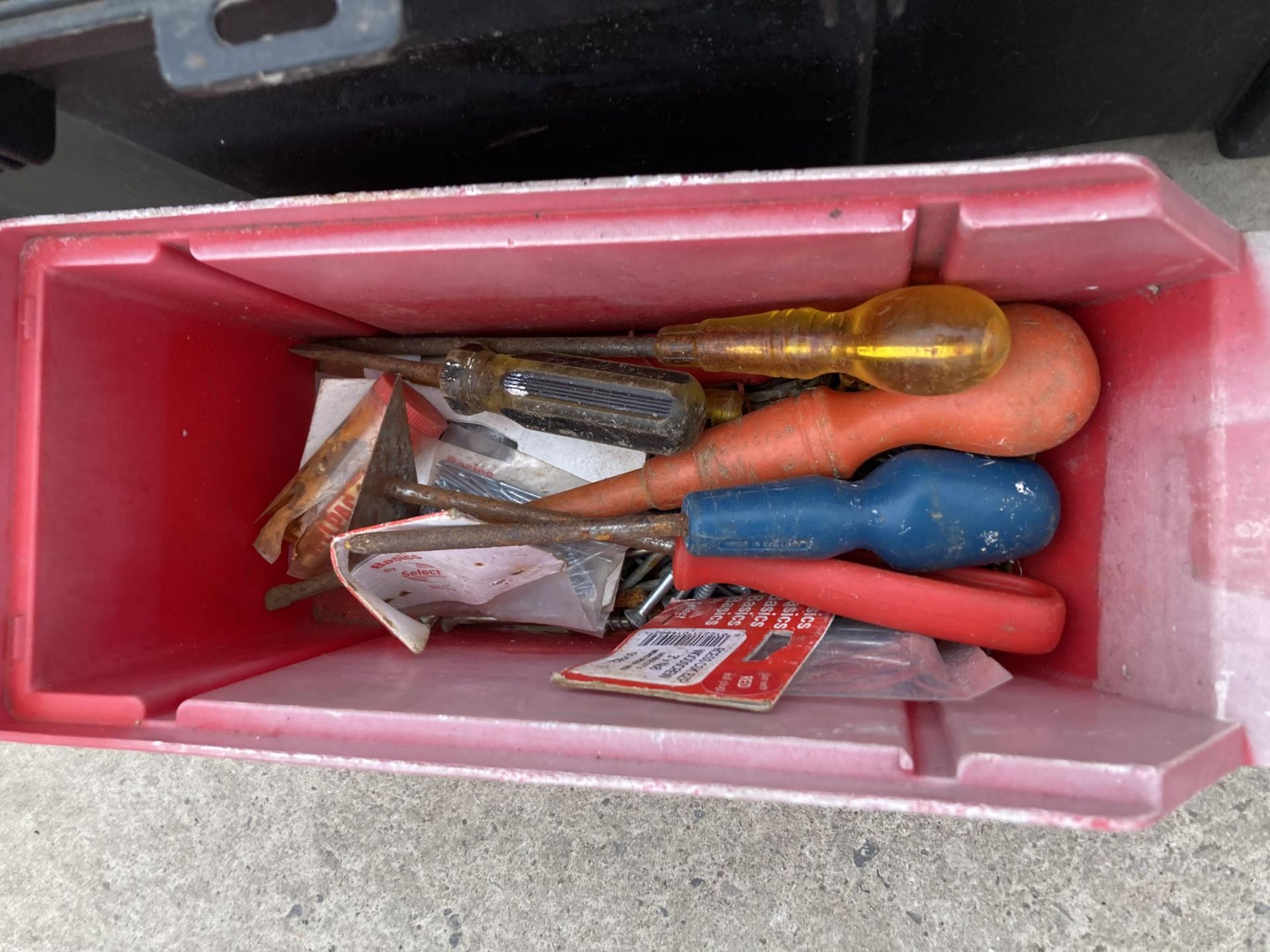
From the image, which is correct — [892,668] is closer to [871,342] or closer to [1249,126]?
[871,342]

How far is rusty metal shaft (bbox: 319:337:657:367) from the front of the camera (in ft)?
2.16

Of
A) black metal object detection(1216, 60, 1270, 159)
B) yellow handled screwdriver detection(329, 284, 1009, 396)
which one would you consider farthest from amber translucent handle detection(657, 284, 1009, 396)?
black metal object detection(1216, 60, 1270, 159)

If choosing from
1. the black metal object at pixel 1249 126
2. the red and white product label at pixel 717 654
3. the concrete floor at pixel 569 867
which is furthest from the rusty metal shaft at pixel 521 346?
the black metal object at pixel 1249 126

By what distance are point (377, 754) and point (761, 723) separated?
0.76 ft

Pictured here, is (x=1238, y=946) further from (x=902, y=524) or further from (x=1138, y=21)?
(x=1138, y=21)

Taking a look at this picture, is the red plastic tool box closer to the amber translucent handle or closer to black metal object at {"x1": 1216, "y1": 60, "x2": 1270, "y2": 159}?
the amber translucent handle

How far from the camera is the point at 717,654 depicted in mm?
581

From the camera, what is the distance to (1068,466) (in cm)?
62

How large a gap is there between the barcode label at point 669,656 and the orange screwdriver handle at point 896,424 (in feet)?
0.38

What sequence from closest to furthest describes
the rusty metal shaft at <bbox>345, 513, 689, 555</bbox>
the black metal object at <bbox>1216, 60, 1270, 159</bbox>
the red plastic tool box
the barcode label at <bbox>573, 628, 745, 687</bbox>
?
the red plastic tool box → the barcode label at <bbox>573, 628, 745, 687</bbox> → the rusty metal shaft at <bbox>345, 513, 689, 555</bbox> → the black metal object at <bbox>1216, 60, 1270, 159</bbox>

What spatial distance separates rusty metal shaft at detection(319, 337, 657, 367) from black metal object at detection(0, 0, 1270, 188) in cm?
14

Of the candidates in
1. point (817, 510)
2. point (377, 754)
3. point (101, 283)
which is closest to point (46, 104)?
point (101, 283)

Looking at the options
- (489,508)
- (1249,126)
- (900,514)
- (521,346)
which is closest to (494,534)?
(489,508)

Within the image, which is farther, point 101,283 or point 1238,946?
point 1238,946
